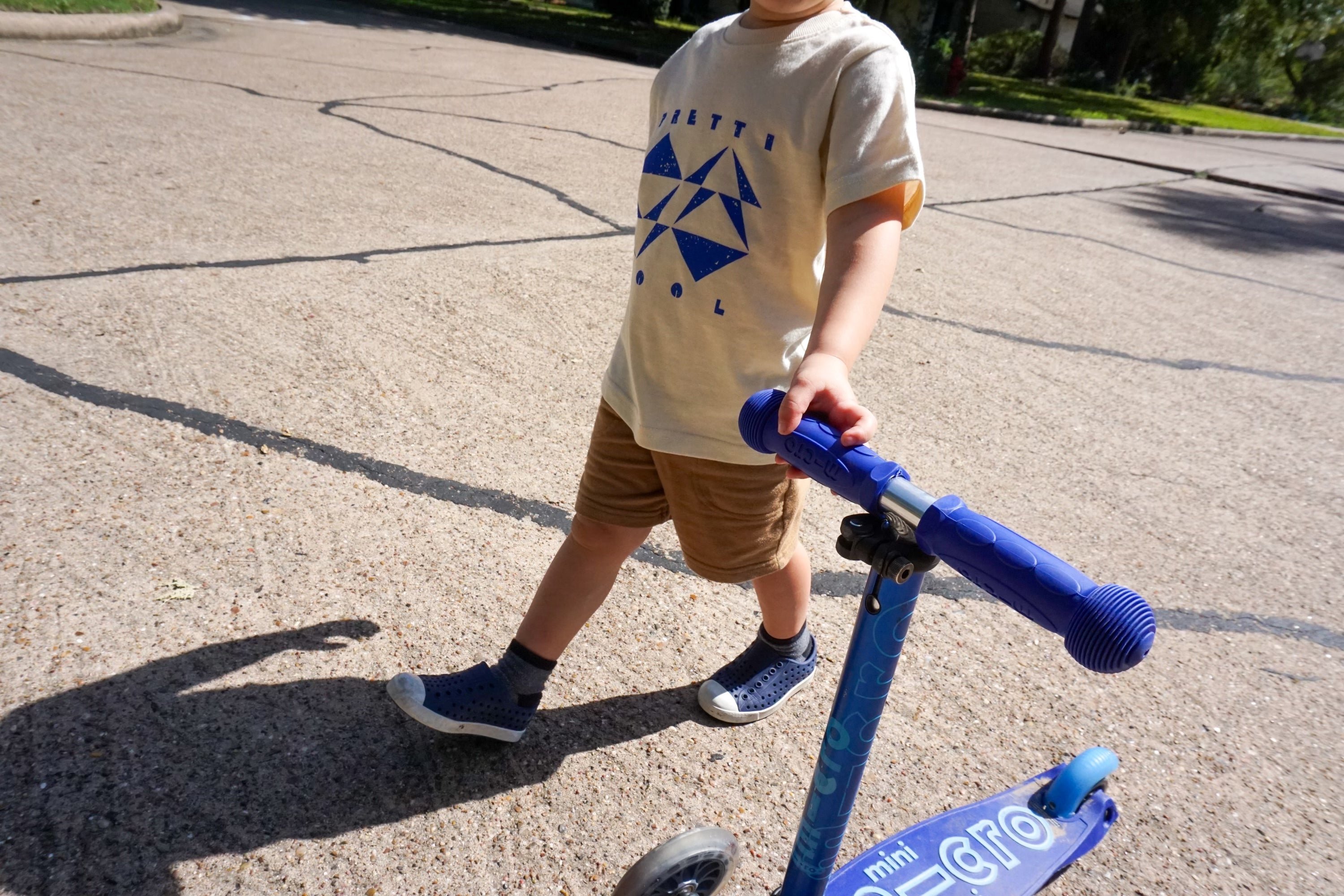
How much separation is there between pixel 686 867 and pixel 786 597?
669 mm

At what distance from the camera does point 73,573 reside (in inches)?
84.7

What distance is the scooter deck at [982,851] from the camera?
171 centimetres

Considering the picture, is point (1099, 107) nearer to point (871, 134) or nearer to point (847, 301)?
point (871, 134)

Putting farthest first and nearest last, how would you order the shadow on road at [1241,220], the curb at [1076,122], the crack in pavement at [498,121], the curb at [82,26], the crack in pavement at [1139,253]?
the curb at [1076,122] < the curb at [82,26] < the shadow on road at [1241,220] < the crack in pavement at [498,121] < the crack in pavement at [1139,253]

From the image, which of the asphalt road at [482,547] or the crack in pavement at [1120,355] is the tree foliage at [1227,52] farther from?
the asphalt road at [482,547]

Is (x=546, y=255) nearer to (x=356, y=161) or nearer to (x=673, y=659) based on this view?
(x=356, y=161)

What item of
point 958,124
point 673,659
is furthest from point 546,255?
point 958,124

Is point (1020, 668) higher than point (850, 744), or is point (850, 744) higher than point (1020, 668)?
point (850, 744)

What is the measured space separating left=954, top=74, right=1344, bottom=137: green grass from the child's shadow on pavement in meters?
15.8

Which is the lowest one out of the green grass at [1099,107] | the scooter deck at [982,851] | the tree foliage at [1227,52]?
the scooter deck at [982,851]

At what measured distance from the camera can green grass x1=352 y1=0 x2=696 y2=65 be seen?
16281 mm

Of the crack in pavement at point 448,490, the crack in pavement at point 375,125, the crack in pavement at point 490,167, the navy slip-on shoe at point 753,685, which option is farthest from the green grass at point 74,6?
the navy slip-on shoe at point 753,685

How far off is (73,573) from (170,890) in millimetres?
907

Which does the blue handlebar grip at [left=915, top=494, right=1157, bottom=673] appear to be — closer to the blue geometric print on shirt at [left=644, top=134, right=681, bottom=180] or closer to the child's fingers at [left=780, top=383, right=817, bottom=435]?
the child's fingers at [left=780, top=383, right=817, bottom=435]
